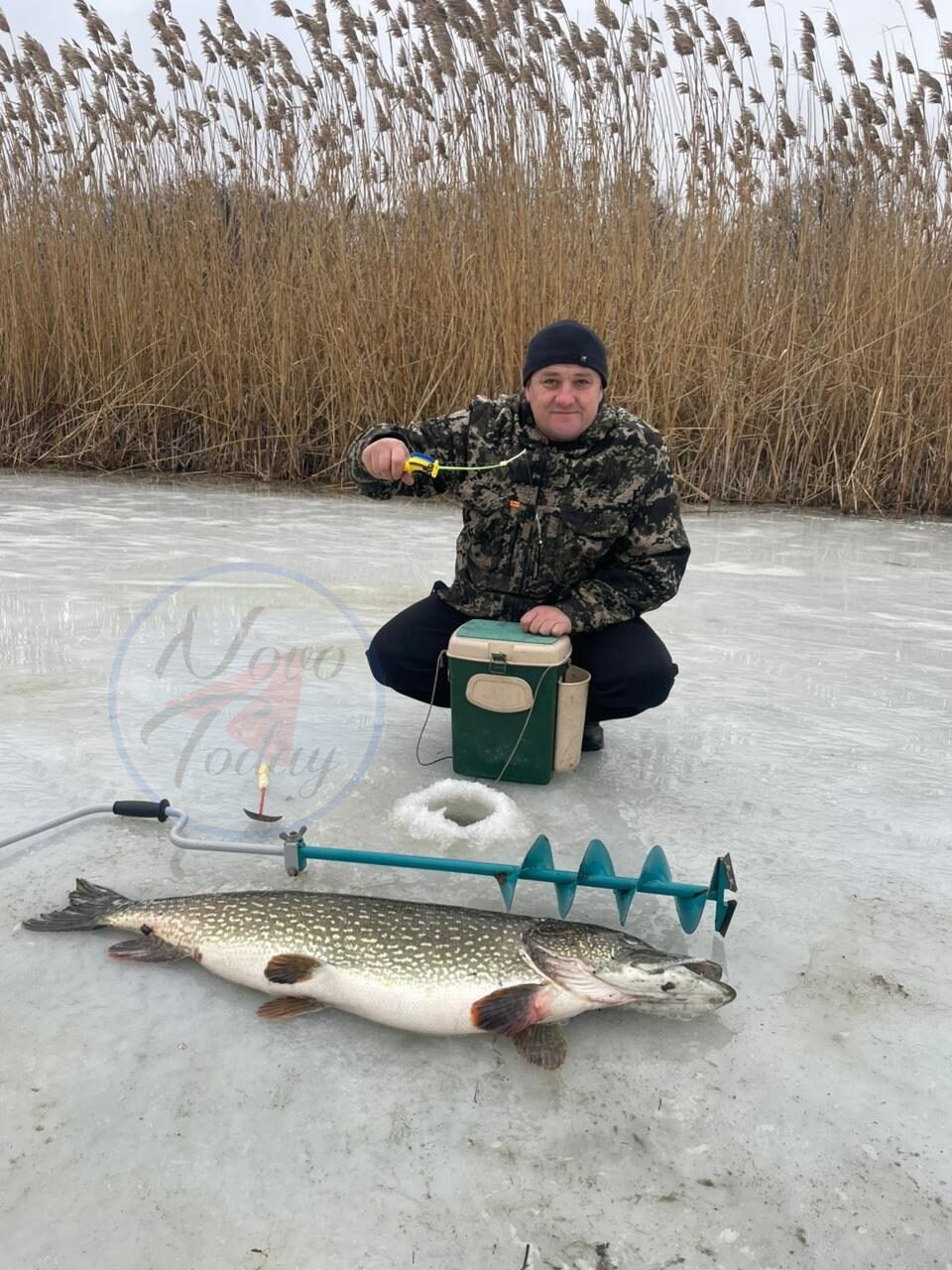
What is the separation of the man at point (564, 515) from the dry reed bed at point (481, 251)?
3520 millimetres

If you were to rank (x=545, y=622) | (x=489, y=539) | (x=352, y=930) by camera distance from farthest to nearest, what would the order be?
(x=489, y=539)
(x=545, y=622)
(x=352, y=930)

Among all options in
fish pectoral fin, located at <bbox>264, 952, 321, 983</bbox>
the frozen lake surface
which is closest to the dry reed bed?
the frozen lake surface

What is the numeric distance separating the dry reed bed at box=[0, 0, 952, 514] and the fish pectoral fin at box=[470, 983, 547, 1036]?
191 inches

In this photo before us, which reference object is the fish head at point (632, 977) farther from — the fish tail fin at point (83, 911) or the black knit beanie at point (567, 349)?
the black knit beanie at point (567, 349)

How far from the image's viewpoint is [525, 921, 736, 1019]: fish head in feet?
4.34

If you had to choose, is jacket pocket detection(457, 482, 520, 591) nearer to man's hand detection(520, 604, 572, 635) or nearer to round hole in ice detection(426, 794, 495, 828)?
man's hand detection(520, 604, 572, 635)

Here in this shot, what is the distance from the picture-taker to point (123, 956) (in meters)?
1.44

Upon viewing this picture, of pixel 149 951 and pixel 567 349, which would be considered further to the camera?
pixel 567 349

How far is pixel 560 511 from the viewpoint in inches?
91.3

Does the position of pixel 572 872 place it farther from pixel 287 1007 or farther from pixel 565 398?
pixel 565 398

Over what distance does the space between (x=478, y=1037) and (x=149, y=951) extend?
0.50 metres

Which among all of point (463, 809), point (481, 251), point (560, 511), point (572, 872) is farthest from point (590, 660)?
point (481, 251)

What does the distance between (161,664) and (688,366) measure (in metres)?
3.97

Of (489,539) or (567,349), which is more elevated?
(567,349)
